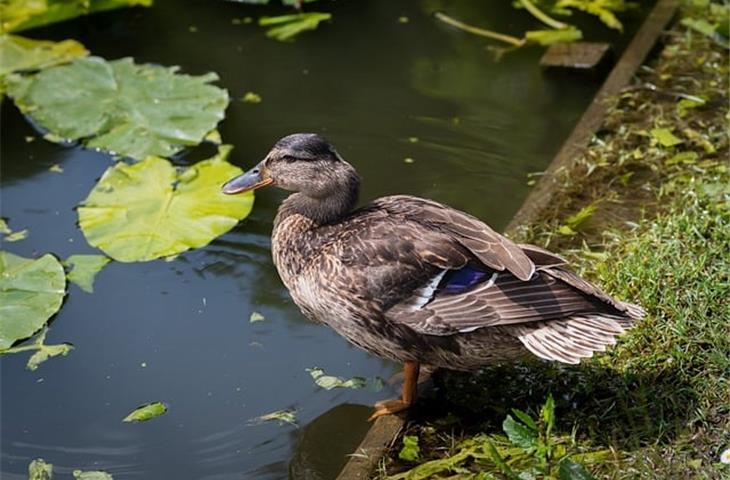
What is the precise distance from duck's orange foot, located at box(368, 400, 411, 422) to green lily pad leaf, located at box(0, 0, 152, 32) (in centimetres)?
Answer: 386

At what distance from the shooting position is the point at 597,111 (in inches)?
224

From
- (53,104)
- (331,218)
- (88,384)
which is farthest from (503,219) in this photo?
(53,104)

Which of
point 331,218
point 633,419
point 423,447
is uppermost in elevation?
point 331,218

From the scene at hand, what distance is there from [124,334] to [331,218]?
3.49 ft

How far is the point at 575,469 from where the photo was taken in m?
3.15

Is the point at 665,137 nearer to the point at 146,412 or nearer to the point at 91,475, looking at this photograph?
the point at 146,412

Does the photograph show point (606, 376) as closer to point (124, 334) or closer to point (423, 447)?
point (423, 447)

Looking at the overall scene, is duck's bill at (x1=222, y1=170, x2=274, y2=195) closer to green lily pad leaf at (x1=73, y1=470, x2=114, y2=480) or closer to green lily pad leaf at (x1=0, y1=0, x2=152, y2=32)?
green lily pad leaf at (x1=73, y1=470, x2=114, y2=480)

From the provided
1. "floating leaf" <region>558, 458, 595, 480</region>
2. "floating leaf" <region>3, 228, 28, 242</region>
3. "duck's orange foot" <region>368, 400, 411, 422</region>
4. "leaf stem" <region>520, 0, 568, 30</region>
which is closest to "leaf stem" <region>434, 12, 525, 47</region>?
"leaf stem" <region>520, 0, 568, 30</region>

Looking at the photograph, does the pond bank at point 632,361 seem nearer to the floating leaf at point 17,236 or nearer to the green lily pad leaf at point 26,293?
the green lily pad leaf at point 26,293

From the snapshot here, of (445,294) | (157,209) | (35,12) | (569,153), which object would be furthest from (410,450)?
(35,12)

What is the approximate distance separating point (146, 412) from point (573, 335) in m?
1.56

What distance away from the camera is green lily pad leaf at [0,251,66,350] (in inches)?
169

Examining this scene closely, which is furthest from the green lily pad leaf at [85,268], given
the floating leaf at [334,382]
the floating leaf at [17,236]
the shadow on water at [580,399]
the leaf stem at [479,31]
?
the leaf stem at [479,31]
